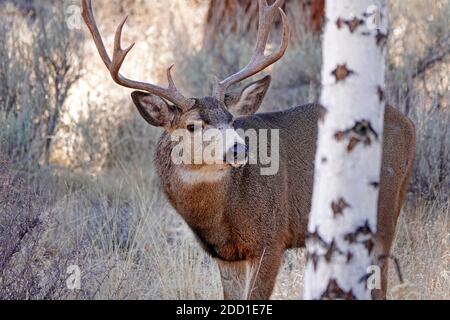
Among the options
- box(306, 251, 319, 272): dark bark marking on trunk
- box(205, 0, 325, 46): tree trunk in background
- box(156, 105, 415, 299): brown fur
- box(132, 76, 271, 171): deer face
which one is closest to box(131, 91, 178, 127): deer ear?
box(132, 76, 271, 171): deer face

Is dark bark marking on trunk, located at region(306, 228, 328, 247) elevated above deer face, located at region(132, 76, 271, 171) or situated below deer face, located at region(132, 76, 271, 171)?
below

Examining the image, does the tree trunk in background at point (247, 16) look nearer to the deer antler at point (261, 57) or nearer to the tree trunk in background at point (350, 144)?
the deer antler at point (261, 57)

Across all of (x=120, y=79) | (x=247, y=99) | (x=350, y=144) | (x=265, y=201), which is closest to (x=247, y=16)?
(x=247, y=99)

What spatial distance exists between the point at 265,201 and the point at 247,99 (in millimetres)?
846

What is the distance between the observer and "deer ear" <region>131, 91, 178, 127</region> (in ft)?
21.0

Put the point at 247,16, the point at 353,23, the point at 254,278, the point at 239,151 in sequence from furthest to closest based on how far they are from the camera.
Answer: the point at 247,16 < the point at 254,278 < the point at 239,151 < the point at 353,23

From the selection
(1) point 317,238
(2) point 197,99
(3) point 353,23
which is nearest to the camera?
(3) point 353,23

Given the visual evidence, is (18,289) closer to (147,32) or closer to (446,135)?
(446,135)

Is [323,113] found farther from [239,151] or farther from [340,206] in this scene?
[239,151]

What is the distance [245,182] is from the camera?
20.6 ft

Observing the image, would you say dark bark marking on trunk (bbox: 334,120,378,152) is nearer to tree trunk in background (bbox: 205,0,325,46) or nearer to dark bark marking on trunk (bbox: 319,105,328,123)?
dark bark marking on trunk (bbox: 319,105,328,123)

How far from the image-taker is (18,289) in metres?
6.01

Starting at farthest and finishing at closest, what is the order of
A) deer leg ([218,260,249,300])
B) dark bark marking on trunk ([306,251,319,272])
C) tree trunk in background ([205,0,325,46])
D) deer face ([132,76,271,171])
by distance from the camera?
tree trunk in background ([205,0,325,46]) < deer leg ([218,260,249,300]) < deer face ([132,76,271,171]) < dark bark marking on trunk ([306,251,319,272])
